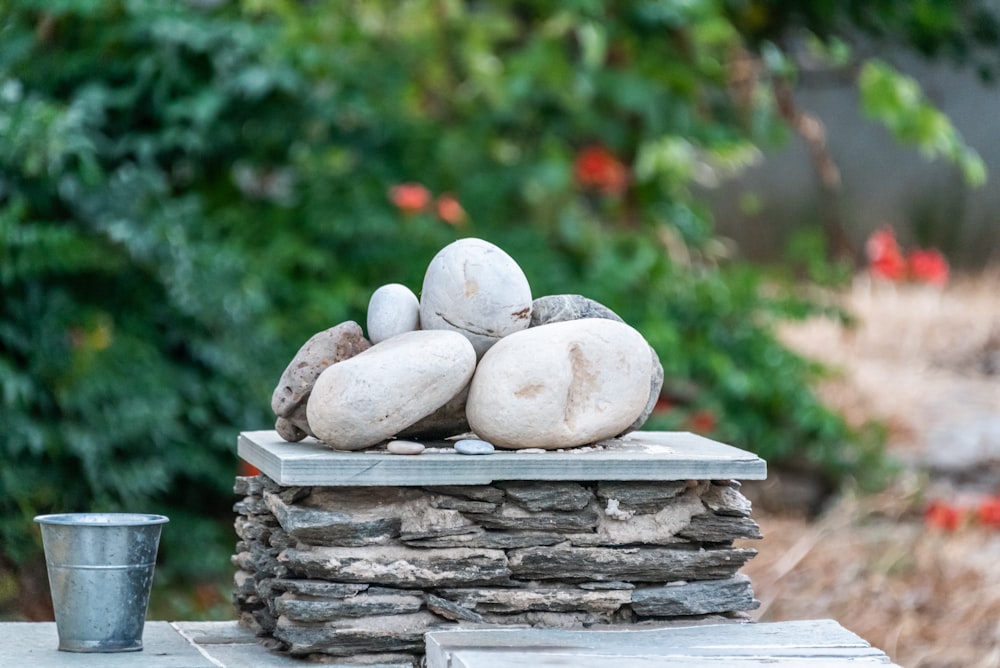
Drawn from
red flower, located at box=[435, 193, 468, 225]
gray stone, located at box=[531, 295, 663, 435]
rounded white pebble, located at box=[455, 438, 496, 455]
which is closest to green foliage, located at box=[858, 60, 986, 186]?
red flower, located at box=[435, 193, 468, 225]

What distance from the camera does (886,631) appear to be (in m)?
4.46

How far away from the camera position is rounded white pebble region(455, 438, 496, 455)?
2.65m

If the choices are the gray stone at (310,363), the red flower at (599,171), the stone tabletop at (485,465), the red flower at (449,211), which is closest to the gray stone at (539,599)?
the stone tabletop at (485,465)

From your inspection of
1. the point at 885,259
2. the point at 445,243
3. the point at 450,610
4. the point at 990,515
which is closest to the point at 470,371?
the point at 450,610

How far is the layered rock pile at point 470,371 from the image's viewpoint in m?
2.62

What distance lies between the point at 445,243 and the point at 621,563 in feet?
10.0

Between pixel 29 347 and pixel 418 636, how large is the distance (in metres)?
2.61

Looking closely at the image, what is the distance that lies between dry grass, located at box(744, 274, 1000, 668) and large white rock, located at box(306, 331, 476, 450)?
2.40m

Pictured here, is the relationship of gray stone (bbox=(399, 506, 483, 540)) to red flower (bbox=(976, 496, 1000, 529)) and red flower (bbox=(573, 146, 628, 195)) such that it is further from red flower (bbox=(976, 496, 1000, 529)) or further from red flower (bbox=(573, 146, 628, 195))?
red flower (bbox=(573, 146, 628, 195))

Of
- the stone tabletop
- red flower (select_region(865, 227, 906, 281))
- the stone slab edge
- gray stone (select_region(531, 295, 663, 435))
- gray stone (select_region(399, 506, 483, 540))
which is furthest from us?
red flower (select_region(865, 227, 906, 281))

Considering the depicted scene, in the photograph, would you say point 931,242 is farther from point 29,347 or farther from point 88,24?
point 29,347

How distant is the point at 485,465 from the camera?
257cm

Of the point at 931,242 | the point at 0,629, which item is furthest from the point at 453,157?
the point at 931,242

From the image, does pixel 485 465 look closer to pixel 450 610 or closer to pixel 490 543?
pixel 490 543
